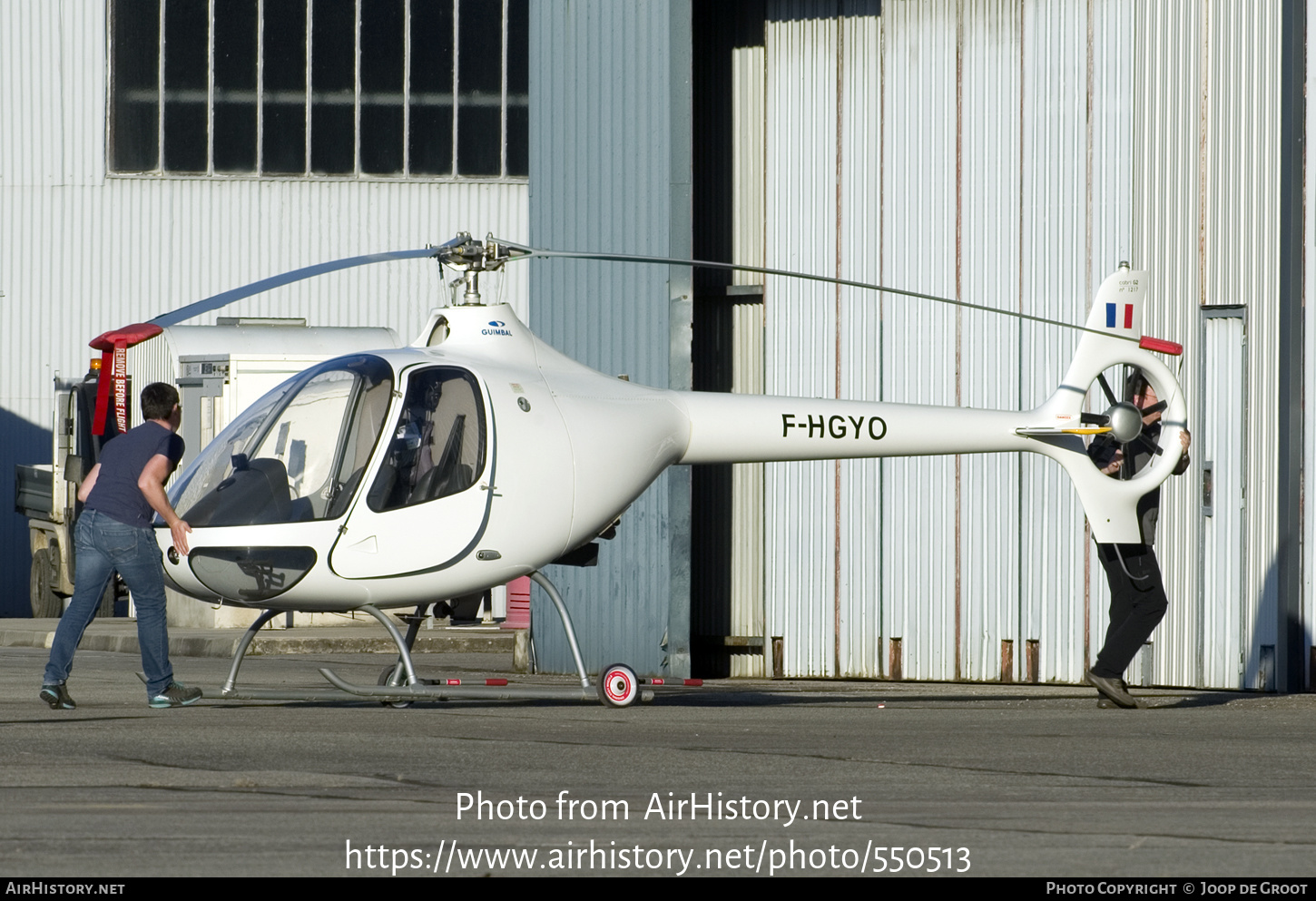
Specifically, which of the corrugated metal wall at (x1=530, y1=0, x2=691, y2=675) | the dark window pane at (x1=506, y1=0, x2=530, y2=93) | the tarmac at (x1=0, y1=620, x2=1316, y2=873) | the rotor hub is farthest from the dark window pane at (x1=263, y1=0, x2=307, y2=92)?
the rotor hub

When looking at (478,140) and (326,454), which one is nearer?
(326,454)

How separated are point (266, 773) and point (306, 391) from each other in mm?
3455

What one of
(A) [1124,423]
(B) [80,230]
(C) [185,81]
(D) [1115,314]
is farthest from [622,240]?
(B) [80,230]

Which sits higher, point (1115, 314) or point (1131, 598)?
point (1115, 314)

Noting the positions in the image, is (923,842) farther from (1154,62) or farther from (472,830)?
(1154,62)

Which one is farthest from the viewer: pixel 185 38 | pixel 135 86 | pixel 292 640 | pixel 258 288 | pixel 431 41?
pixel 431 41

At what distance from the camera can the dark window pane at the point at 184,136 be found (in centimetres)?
3400

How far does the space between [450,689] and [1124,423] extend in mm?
4726

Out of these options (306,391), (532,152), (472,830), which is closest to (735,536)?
(532,152)

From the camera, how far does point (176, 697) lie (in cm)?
1103

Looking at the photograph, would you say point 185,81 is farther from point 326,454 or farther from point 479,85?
point 326,454

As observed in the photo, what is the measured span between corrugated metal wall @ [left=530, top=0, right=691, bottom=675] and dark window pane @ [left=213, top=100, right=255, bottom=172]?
1986 cm

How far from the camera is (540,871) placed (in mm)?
5488

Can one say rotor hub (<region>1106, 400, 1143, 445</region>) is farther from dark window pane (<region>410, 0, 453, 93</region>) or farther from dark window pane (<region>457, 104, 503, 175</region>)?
dark window pane (<region>410, 0, 453, 93</region>)
